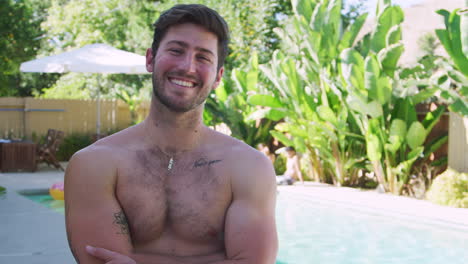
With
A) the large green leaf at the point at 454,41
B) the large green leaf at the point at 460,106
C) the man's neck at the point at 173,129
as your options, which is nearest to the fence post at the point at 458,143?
the large green leaf at the point at 460,106

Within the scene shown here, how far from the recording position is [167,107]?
1.74m

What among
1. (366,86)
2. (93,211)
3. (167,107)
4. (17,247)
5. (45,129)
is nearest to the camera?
(93,211)

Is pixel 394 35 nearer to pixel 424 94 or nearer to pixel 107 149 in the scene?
pixel 424 94

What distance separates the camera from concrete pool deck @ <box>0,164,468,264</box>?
5191mm

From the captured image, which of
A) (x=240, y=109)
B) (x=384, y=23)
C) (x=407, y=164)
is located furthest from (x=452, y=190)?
(x=240, y=109)

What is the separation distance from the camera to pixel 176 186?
5.75ft

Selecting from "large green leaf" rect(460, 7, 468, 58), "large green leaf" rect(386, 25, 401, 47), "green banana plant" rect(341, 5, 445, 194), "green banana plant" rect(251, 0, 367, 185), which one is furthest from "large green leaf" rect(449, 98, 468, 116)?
"green banana plant" rect(251, 0, 367, 185)

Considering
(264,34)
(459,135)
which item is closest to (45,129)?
(264,34)

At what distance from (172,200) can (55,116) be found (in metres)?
15.4

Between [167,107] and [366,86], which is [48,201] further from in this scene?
[167,107]

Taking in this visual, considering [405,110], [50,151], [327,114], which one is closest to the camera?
[405,110]

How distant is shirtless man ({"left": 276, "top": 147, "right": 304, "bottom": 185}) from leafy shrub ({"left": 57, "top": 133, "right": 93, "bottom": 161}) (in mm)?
6369

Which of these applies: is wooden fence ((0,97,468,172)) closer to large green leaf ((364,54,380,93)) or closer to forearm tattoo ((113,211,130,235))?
large green leaf ((364,54,380,93))

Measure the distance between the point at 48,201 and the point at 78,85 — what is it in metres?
15.2
